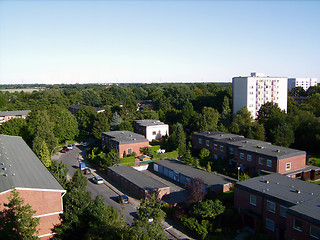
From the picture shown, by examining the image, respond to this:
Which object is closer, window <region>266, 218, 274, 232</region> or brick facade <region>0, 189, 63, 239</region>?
brick facade <region>0, 189, 63, 239</region>

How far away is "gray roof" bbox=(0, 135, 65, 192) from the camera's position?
1870 cm

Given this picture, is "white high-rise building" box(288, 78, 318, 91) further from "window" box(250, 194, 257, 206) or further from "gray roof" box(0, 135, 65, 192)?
"gray roof" box(0, 135, 65, 192)

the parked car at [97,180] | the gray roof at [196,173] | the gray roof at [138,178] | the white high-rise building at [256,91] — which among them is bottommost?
the parked car at [97,180]

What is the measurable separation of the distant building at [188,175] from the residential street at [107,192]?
5.16 metres

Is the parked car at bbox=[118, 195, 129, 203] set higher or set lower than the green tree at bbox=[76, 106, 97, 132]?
lower

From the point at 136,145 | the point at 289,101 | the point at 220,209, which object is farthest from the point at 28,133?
the point at 289,101

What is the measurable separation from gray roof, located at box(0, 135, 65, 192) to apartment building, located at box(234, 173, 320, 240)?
13.2 metres

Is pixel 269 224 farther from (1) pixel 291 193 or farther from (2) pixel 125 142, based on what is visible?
(2) pixel 125 142

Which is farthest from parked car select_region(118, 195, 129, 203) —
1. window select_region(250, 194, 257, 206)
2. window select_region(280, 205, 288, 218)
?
window select_region(280, 205, 288, 218)

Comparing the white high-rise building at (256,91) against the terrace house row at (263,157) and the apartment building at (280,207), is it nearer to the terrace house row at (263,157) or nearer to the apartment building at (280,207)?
the terrace house row at (263,157)

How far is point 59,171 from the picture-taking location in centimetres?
2525

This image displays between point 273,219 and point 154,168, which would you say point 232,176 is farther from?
point 273,219

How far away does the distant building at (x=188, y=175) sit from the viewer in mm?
26391

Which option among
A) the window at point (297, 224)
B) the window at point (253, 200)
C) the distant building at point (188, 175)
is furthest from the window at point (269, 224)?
the distant building at point (188, 175)
